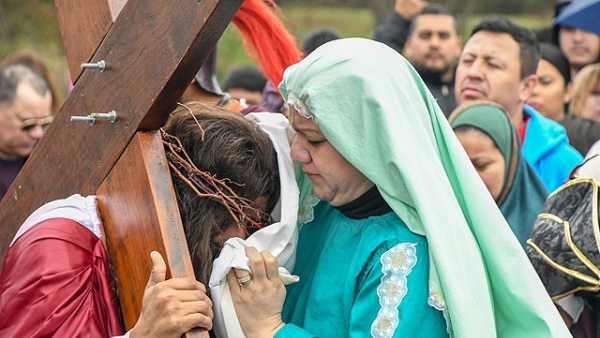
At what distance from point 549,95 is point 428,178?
140 inches

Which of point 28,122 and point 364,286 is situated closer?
point 364,286

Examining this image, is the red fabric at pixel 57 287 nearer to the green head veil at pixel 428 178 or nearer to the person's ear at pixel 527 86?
the green head veil at pixel 428 178

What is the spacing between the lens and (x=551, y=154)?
4.27 m

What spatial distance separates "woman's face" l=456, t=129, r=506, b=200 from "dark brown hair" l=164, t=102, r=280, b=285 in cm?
150

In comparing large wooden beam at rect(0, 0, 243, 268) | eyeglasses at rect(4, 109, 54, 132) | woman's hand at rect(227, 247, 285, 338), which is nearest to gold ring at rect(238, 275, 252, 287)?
woman's hand at rect(227, 247, 285, 338)

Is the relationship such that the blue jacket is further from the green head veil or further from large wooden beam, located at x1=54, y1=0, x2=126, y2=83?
large wooden beam, located at x1=54, y1=0, x2=126, y2=83

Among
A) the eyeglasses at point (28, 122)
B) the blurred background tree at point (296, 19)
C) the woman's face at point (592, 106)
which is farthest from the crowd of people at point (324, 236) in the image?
the blurred background tree at point (296, 19)

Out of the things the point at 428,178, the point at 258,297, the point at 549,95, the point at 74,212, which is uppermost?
the point at 428,178

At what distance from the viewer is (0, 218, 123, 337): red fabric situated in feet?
6.98

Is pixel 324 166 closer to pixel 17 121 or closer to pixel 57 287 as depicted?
pixel 57 287

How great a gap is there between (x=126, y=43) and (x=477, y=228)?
39.2 inches

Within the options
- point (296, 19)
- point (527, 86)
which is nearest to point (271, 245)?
point (527, 86)

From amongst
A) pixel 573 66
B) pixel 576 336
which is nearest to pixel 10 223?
pixel 576 336

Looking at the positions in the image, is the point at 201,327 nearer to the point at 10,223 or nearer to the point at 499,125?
the point at 10,223
